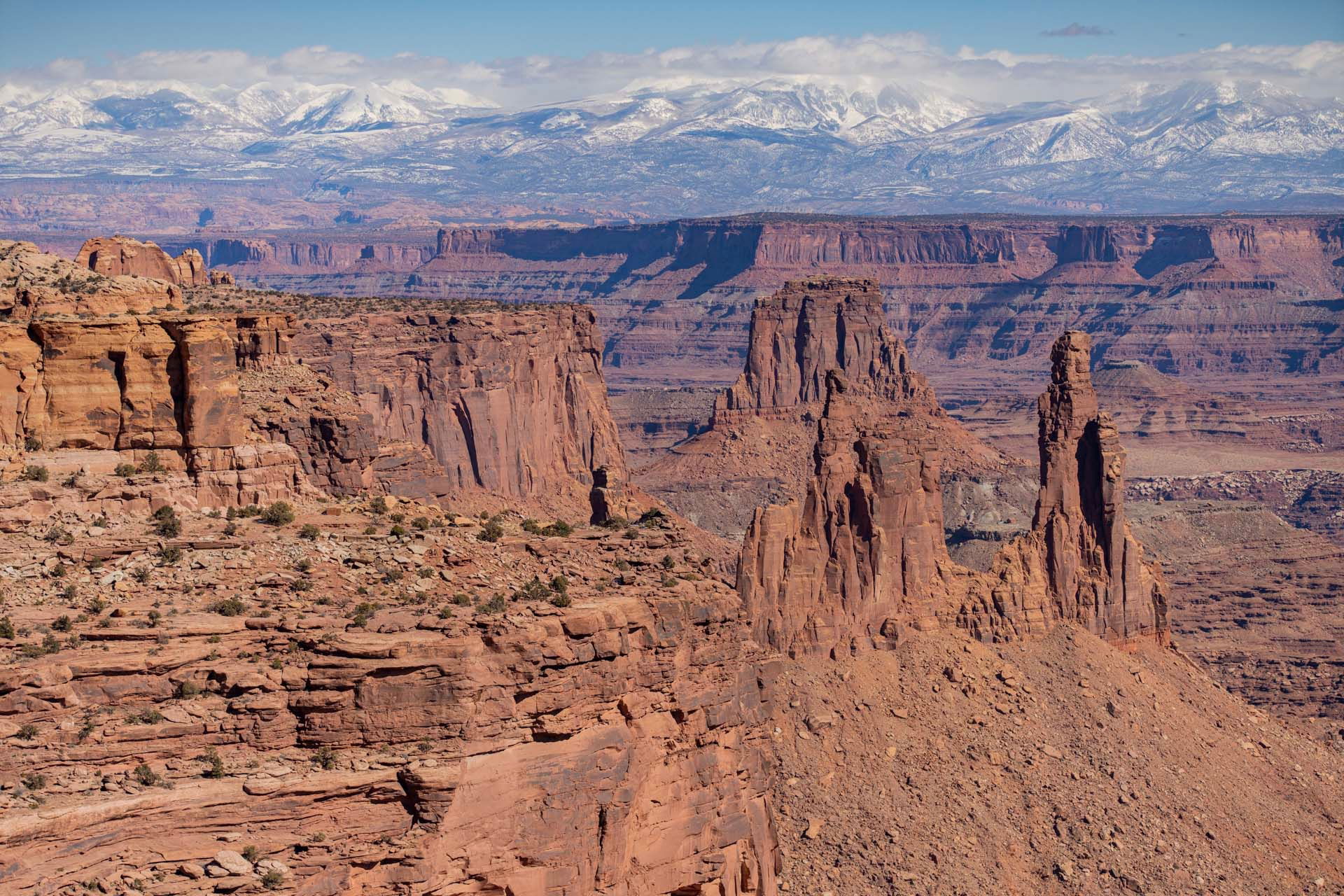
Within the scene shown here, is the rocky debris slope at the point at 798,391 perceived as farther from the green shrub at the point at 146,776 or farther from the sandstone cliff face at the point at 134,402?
the green shrub at the point at 146,776

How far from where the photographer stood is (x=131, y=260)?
83688mm

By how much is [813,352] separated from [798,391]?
10.4 ft

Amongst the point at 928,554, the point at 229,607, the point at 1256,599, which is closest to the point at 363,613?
the point at 229,607

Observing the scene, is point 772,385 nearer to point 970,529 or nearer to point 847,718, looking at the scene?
point 970,529

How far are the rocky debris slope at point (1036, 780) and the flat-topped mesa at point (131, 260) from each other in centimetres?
2969

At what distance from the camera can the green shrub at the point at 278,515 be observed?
118ft

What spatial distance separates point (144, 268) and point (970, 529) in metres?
59.9

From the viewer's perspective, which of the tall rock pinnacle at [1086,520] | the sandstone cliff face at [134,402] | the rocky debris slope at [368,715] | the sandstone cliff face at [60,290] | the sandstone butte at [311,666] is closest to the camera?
the rocky debris slope at [368,715]

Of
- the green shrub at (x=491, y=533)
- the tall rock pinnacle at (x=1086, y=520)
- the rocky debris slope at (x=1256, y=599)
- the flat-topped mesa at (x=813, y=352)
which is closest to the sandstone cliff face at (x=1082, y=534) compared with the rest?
the tall rock pinnacle at (x=1086, y=520)

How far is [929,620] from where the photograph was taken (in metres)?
72.1

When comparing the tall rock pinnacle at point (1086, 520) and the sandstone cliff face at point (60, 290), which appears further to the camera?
the tall rock pinnacle at point (1086, 520)

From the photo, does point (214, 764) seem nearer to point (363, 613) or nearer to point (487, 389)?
point (363, 613)

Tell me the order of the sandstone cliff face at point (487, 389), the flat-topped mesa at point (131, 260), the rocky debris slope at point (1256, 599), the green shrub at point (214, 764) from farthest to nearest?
1. the rocky debris slope at point (1256, 599)
2. the sandstone cliff face at point (487, 389)
3. the flat-topped mesa at point (131, 260)
4. the green shrub at point (214, 764)

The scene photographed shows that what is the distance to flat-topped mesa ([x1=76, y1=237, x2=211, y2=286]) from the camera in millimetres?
79938
